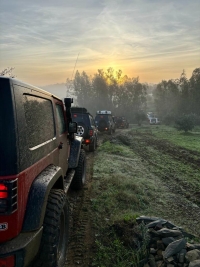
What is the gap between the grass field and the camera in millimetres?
3768

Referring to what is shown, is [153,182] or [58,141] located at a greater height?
[58,141]

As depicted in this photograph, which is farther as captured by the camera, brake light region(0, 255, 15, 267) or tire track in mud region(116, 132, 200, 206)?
tire track in mud region(116, 132, 200, 206)

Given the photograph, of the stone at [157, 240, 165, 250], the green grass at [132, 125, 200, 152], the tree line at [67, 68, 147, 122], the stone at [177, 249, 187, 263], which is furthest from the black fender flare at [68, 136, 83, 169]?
the tree line at [67, 68, 147, 122]

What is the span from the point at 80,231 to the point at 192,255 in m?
1.85

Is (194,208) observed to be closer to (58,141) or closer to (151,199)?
(151,199)

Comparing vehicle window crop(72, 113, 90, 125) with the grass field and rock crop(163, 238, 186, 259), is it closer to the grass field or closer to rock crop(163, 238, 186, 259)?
the grass field

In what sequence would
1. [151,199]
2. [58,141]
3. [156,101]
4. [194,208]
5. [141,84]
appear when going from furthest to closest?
[141,84] < [156,101] < [151,199] < [194,208] < [58,141]

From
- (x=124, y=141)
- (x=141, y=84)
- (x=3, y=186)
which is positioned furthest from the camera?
(x=141, y=84)

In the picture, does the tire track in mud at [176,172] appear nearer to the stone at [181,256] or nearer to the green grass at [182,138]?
the green grass at [182,138]

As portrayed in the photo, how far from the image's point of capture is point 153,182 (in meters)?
7.59

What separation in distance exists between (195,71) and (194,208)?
49288mm

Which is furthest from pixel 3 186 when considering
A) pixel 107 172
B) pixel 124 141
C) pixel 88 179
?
pixel 124 141

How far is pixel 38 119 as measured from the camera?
3.02 m

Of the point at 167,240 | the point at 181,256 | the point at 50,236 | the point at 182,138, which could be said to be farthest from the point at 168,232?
the point at 182,138
